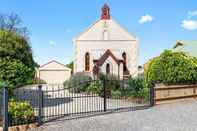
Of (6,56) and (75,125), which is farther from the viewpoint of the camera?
(6,56)

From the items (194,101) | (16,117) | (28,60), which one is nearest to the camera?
(16,117)

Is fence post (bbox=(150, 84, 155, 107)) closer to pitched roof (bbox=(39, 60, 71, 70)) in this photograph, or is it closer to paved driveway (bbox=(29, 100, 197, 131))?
paved driveway (bbox=(29, 100, 197, 131))

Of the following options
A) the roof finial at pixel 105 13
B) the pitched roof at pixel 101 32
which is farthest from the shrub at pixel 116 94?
the roof finial at pixel 105 13

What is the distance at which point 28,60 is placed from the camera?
19141 mm

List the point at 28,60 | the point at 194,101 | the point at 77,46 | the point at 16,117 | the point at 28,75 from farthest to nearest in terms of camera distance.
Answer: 1. the point at 77,46
2. the point at 194,101
3. the point at 28,60
4. the point at 28,75
5. the point at 16,117

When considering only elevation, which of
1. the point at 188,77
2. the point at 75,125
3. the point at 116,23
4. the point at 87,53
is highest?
the point at 116,23

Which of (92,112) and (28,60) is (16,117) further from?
(28,60)

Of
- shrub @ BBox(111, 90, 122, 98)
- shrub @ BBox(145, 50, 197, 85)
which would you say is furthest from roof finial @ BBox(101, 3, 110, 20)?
shrub @ BBox(145, 50, 197, 85)

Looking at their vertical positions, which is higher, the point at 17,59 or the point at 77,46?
the point at 77,46

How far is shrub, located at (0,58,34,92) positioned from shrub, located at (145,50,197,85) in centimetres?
720

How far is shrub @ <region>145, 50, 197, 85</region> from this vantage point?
70.4 feet

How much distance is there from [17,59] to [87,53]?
116ft

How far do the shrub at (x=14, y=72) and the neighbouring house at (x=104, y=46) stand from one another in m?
34.6

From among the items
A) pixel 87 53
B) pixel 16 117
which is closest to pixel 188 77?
pixel 16 117
